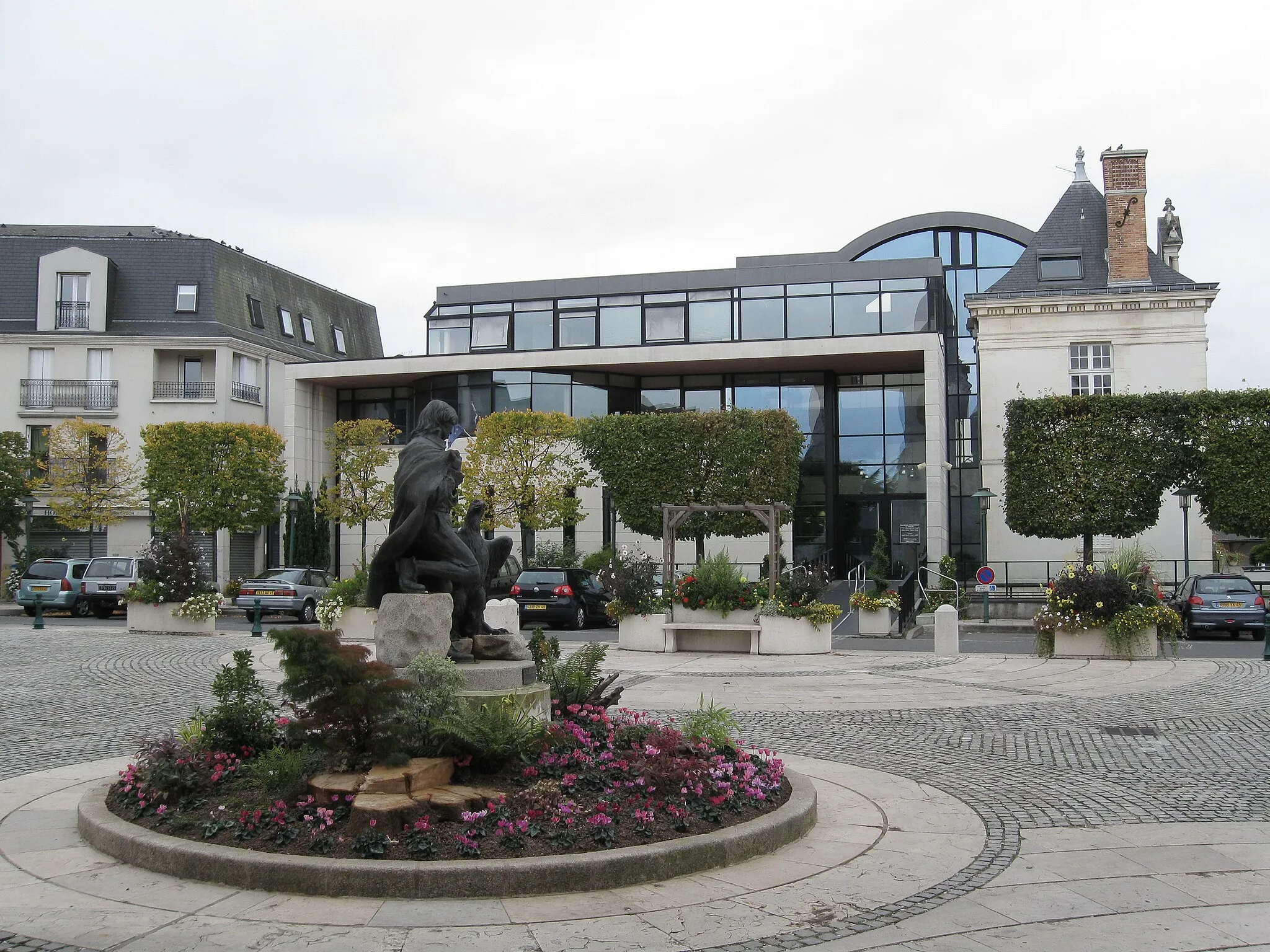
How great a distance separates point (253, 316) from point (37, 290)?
741 centimetres

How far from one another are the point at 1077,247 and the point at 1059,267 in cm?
87

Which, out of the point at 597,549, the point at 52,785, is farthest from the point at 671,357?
the point at 52,785

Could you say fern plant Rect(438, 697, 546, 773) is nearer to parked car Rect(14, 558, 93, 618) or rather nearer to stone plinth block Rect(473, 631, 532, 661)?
stone plinth block Rect(473, 631, 532, 661)

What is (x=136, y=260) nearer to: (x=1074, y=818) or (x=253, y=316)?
(x=253, y=316)

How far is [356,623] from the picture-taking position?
19797 millimetres

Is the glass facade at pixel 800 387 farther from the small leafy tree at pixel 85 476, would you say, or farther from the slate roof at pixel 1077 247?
the small leafy tree at pixel 85 476

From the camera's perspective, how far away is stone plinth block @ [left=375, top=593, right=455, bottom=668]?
289 inches

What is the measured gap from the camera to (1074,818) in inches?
282

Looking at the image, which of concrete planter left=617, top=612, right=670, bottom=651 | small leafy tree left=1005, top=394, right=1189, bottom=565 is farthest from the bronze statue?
small leafy tree left=1005, top=394, right=1189, bottom=565

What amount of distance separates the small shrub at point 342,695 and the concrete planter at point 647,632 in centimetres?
1347

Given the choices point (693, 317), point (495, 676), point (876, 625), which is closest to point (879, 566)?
point (876, 625)

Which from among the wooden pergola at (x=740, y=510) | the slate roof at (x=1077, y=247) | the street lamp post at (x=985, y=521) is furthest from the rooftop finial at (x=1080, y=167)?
the wooden pergola at (x=740, y=510)

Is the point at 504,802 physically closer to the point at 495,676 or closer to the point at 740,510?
the point at 495,676

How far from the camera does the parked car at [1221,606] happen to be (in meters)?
23.3
